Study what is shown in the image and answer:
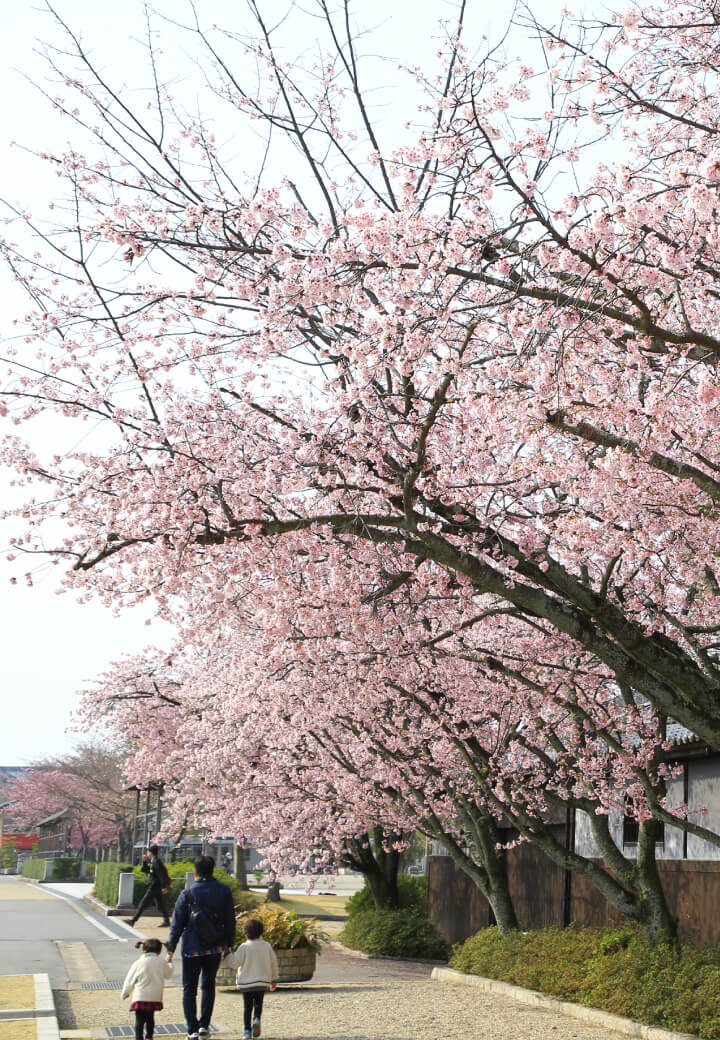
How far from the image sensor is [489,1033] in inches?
417

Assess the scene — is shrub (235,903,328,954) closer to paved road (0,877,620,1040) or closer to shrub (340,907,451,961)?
paved road (0,877,620,1040)

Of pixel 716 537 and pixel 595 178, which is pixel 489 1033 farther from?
pixel 595 178

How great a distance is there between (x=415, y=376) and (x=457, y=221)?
2144 millimetres

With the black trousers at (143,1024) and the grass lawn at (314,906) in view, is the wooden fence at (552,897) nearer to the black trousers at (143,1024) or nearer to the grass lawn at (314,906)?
the black trousers at (143,1024)

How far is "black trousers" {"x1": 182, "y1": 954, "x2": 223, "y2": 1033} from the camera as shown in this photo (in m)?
9.36

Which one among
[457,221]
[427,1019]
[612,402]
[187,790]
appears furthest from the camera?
[187,790]

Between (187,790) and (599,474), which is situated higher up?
(599,474)

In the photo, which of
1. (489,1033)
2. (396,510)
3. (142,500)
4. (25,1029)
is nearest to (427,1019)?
(489,1033)

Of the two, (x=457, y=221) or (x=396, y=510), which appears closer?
(x=457, y=221)

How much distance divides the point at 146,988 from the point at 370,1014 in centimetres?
386

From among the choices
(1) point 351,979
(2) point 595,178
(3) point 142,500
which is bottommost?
(1) point 351,979

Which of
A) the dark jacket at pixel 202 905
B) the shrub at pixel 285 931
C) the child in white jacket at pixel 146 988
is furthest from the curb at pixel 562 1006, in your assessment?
the child in white jacket at pixel 146 988

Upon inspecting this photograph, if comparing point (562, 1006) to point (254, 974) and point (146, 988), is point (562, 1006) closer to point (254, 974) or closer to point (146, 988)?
point (254, 974)

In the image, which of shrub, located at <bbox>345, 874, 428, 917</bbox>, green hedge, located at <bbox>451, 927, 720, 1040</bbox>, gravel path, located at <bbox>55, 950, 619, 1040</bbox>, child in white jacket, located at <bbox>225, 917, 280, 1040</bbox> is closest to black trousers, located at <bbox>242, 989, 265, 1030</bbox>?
child in white jacket, located at <bbox>225, 917, 280, 1040</bbox>
